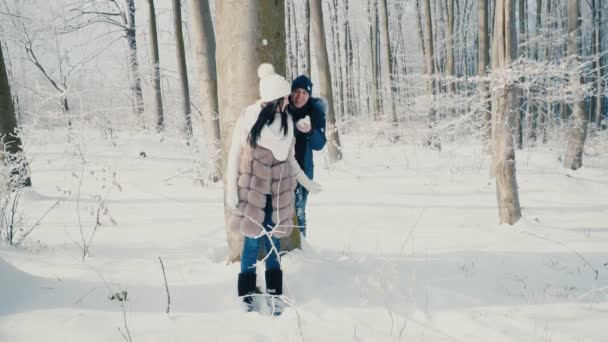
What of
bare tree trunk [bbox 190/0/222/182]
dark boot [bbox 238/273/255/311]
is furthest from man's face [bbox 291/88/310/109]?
bare tree trunk [bbox 190/0/222/182]

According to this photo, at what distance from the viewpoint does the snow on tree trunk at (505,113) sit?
4.52 metres

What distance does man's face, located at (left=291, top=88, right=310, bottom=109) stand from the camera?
3020mm

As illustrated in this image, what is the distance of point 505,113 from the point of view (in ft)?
15.2

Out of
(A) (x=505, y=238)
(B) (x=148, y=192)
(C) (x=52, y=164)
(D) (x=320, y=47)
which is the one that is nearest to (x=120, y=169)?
(C) (x=52, y=164)

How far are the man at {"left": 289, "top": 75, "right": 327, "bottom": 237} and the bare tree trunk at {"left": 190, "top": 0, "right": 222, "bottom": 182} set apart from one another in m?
3.87

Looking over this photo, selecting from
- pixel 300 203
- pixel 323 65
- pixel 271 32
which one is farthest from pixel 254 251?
pixel 323 65

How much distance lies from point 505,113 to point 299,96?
117 inches

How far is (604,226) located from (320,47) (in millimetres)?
6864

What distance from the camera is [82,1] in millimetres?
11078

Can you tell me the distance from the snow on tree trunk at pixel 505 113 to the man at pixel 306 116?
8.48ft

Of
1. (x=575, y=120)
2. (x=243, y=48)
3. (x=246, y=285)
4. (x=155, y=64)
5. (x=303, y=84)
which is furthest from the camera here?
(x=155, y=64)

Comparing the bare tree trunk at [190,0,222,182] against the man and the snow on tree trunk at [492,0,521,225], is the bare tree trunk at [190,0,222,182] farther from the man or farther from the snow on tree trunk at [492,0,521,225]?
the snow on tree trunk at [492,0,521,225]

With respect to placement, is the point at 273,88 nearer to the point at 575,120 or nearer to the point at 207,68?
the point at 207,68

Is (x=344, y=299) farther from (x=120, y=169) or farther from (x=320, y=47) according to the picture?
(x=320, y=47)
